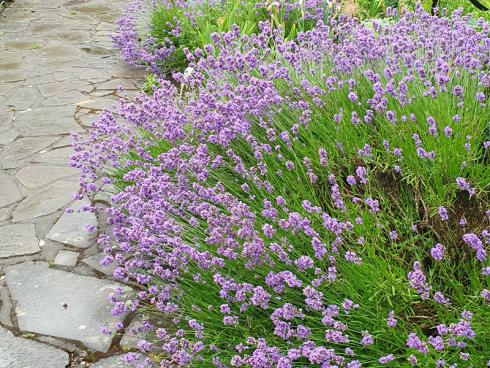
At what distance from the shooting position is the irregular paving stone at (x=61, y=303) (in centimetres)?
276

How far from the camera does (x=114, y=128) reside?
344 centimetres

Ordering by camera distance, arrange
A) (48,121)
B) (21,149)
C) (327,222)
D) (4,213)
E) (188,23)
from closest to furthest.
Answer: (327,222)
(4,213)
(21,149)
(48,121)
(188,23)

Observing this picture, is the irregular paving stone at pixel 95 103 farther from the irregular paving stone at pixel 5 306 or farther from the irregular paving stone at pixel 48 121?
the irregular paving stone at pixel 5 306

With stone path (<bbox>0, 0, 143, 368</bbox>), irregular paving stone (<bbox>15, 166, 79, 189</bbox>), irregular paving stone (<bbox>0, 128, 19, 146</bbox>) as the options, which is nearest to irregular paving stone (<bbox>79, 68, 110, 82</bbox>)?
stone path (<bbox>0, 0, 143, 368</bbox>)

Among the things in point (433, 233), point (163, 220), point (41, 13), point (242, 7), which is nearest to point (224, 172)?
point (163, 220)

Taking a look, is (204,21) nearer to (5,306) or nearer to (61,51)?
(61,51)

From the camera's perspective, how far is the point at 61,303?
116 inches

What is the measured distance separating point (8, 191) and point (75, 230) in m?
0.86

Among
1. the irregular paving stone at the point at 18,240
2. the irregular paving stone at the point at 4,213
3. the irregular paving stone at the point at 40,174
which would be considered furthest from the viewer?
the irregular paving stone at the point at 40,174

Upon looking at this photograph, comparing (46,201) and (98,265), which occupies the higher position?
(98,265)

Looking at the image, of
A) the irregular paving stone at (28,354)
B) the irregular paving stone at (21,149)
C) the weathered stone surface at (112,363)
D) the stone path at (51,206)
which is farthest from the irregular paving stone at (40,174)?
the weathered stone surface at (112,363)

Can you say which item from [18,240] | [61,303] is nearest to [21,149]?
[18,240]

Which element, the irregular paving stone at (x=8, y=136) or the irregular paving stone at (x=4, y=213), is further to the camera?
the irregular paving stone at (x=8, y=136)

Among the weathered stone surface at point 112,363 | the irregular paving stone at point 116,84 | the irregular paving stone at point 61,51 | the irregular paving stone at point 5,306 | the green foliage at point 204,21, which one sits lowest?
the irregular paving stone at point 61,51
